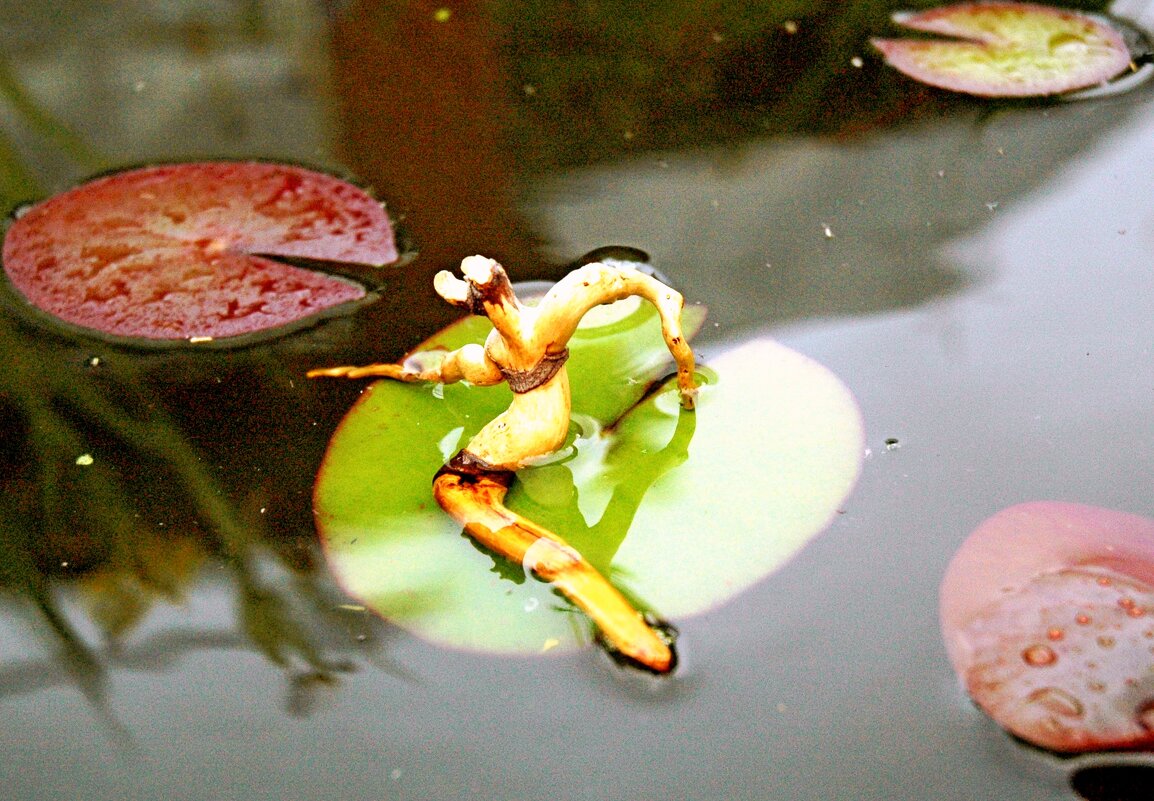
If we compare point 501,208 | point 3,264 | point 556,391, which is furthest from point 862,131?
point 3,264

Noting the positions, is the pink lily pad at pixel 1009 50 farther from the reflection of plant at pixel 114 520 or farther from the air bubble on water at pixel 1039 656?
the reflection of plant at pixel 114 520

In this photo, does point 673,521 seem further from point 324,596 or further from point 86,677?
point 86,677

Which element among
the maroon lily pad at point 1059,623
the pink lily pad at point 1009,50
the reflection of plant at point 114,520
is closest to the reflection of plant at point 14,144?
the reflection of plant at point 114,520

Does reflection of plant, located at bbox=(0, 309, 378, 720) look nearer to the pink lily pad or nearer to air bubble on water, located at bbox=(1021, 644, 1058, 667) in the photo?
air bubble on water, located at bbox=(1021, 644, 1058, 667)

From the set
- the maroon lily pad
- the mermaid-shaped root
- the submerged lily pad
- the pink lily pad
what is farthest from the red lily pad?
the pink lily pad

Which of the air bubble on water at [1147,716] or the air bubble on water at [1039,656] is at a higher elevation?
the air bubble on water at [1039,656]

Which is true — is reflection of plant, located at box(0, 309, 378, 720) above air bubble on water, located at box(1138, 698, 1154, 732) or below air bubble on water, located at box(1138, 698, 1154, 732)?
below
